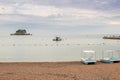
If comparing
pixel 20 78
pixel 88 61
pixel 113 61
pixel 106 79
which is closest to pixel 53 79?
pixel 20 78

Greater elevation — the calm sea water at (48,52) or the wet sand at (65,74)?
the wet sand at (65,74)

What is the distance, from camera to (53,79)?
1408cm

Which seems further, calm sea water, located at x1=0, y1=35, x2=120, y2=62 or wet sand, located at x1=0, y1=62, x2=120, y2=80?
calm sea water, located at x1=0, y1=35, x2=120, y2=62

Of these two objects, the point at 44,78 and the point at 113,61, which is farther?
the point at 113,61

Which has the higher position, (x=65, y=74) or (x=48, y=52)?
(x=65, y=74)

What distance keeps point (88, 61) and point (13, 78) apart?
654 inches

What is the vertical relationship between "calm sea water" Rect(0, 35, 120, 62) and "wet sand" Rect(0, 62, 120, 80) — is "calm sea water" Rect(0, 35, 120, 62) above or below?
below

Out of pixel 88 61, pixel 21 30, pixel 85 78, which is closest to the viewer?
pixel 85 78

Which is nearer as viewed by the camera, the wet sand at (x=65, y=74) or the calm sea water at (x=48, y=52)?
the wet sand at (x=65, y=74)

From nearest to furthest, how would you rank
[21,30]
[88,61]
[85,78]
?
1. [85,78]
2. [88,61]
3. [21,30]

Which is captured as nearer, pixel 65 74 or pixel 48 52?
pixel 65 74

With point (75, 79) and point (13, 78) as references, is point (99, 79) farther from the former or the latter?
point (13, 78)

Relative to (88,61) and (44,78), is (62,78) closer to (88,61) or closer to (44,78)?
(44,78)

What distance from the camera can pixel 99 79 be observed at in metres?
14.5
